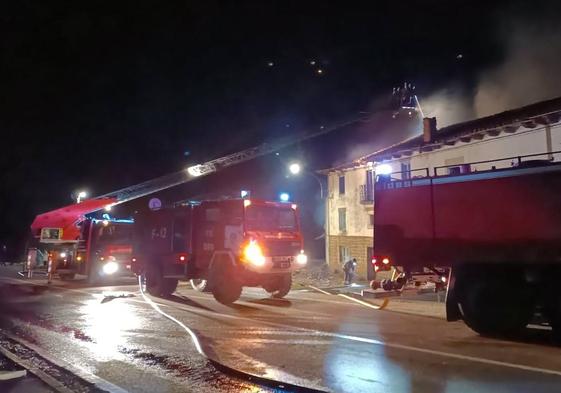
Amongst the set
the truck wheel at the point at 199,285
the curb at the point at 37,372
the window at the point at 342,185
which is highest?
the window at the point at 342,185

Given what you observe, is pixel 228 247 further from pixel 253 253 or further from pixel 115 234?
pixel 115 234

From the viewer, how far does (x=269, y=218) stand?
13.9 metres

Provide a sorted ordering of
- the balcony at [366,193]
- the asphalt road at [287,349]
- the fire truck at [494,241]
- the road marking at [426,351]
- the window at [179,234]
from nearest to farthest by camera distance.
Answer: the asphalt road at [287,349]
the road marking at [426,351]
the fire truck at [494,241]
the window at [179,234]
the balcony at [366,193]

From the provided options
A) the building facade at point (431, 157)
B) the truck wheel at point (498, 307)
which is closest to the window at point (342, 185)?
the building facade at point (431, 157)

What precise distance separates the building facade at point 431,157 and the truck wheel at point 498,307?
11.4 ft

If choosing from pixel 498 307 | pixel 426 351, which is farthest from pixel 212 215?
pixel 426 351

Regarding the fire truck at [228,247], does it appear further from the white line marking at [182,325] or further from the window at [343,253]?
the window at [343,253]

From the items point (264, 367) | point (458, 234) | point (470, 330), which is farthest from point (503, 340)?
point (264, 367)

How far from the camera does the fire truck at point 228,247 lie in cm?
1332

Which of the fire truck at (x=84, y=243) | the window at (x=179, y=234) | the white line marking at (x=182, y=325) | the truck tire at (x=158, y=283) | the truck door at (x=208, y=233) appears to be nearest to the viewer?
the white line marking at (x=182, y=325)

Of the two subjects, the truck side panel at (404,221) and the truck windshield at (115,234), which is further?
the truck windshield at (115,234)

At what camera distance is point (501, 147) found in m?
20.5

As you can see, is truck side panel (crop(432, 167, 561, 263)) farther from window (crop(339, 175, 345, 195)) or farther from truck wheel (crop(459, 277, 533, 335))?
window (crop(339, 175, 345, 195))

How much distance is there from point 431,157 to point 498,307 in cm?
1587
